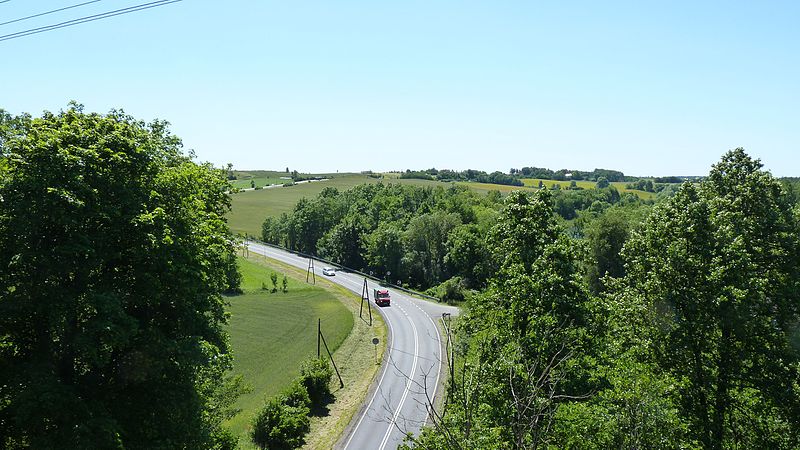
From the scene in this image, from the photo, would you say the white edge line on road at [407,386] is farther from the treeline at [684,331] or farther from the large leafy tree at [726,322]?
the large leafy tree at [726,322]

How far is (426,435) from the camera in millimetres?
16719

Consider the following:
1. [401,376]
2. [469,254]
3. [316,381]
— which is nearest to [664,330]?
[401,376]

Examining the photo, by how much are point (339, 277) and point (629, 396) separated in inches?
3035

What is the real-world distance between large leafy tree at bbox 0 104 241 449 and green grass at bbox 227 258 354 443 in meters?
17.9

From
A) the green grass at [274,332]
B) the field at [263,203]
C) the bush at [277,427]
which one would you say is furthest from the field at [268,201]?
the bush at [277,427]

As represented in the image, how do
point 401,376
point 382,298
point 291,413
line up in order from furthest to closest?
point 382,298
point 401,376
point 291,413

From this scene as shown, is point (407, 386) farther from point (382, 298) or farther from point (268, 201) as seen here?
point (268, 201)

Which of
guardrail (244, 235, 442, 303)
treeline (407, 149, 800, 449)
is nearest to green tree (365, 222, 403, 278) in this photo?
guardrail (244, 235, 442, 303)

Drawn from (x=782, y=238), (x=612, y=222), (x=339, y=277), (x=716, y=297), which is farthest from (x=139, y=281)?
(x=339, y=277)

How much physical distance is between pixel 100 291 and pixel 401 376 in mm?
31005

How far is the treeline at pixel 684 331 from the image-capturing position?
1688 centimetres

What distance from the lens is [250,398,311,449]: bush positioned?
3244 centimetres

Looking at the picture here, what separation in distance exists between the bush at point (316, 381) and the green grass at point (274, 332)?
6.65ft

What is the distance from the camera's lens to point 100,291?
16.0 meters
